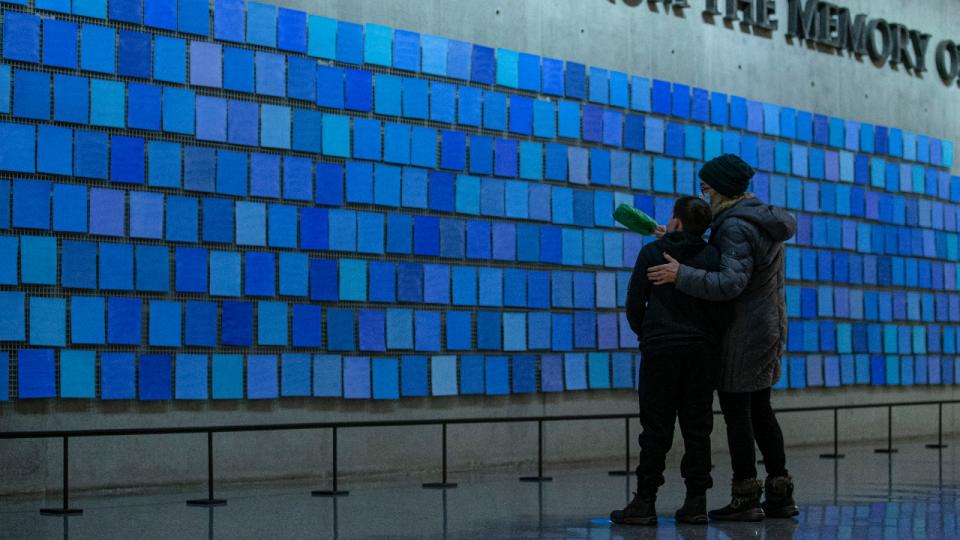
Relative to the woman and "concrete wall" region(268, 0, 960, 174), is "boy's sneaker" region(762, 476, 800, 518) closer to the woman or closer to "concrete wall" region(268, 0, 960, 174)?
the woman

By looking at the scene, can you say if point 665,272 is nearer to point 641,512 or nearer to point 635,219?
point 635,219

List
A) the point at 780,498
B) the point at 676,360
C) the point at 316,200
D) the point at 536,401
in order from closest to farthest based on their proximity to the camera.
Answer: the point at 676,360 < the point at 780,498 < the point at 316,200 < the point at 536,401

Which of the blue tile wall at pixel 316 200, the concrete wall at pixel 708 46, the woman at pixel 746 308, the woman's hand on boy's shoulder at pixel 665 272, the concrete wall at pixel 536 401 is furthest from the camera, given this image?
the concrete wall at pixel 708 46

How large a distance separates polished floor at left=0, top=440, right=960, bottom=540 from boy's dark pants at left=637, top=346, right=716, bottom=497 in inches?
15.6

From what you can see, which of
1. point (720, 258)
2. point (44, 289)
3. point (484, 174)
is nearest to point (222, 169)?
point (44, 289)

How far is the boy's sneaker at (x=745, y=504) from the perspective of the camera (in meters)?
8.25

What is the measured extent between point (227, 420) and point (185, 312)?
0.99 m

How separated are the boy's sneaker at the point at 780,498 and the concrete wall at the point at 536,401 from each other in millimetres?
4976

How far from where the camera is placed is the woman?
7961mm

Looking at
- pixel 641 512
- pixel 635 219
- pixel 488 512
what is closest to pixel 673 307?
pixel 635 219

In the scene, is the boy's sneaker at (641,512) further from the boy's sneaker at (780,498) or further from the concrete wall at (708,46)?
the concrete wall at (708,46)

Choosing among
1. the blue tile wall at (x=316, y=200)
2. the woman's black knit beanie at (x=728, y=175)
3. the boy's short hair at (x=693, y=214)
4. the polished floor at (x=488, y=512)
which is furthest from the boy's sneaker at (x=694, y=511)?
the blue tile wall at (x=316, y=200)

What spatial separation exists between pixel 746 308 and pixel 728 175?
2.60ft

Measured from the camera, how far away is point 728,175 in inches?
324
